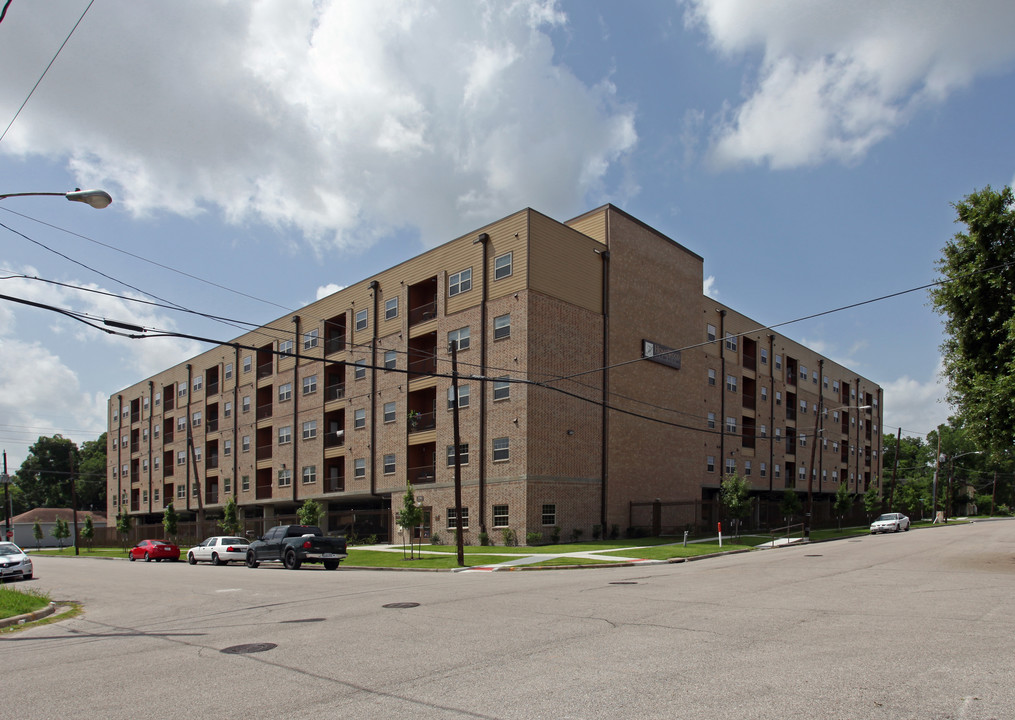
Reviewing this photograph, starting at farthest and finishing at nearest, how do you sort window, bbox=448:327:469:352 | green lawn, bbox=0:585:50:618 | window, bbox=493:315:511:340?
window, bbox=448:327:469:352
window, bbox=493:315:511:340
green lawn, bbox=0:585:50:618

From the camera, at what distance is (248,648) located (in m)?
10.2

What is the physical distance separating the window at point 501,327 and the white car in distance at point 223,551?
53.1 feet

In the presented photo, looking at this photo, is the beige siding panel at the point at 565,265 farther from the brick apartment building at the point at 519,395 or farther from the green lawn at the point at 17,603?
the green lawn at the point at 17,603

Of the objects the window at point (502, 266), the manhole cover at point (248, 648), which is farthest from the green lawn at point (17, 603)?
the window at point (502, 266)

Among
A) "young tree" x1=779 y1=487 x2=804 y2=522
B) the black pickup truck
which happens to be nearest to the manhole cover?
the black pickup truck

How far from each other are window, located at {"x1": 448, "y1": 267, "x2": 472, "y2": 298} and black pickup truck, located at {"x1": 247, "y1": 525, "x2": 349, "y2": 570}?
14.7 m

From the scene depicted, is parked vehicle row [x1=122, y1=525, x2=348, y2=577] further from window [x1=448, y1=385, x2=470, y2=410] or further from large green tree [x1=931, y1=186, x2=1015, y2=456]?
large green tree [x1=931, y1=186, x2=1015, y2=456]

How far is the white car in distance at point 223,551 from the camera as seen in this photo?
36656 mm

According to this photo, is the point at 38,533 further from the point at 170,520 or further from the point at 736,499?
the point at 736,499

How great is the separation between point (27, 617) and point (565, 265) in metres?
28.1

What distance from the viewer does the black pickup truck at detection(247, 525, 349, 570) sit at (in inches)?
1155

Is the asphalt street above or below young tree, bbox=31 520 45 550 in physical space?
above

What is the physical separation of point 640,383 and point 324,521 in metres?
22.7

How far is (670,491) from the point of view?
43969 mm
